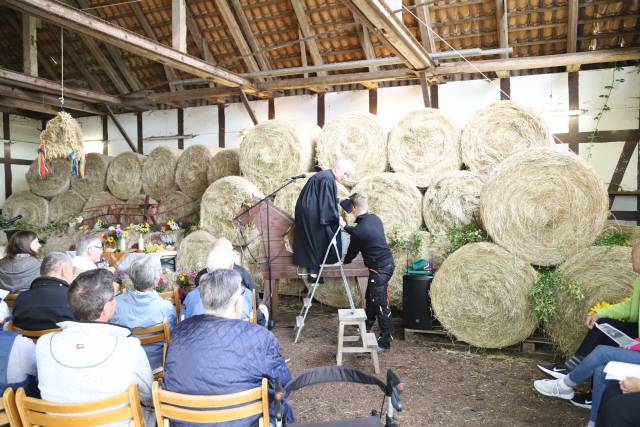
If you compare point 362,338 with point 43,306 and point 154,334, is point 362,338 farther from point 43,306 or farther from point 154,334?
point 43,306

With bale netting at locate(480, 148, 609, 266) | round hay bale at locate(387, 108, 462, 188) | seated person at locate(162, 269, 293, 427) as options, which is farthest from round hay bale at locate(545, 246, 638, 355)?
seated person at locate(162, 269, 293, 427)

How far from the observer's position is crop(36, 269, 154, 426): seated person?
1.93m

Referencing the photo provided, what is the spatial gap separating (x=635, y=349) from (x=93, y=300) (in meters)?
3.10

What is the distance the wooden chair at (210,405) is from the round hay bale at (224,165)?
6.46 metres

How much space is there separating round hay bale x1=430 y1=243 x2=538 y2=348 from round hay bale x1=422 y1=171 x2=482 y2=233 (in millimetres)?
823

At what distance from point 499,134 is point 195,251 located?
443 cm

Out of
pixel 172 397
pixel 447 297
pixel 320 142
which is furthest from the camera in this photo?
pixel 320 142

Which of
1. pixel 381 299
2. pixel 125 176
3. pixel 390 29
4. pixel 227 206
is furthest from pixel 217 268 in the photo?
pixel 125 176

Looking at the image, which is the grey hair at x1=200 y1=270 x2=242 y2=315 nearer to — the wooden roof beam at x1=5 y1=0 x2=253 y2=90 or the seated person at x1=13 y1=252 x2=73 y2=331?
the seated person at x1=13 y1=252 x2=73 y2=331

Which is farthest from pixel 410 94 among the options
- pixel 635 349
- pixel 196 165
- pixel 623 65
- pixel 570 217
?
pixel 635 349

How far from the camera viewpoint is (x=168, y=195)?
8.88 meters

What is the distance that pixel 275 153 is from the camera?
708 cm

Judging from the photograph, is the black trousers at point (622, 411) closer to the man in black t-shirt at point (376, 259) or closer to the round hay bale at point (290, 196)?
the man in black t-shirt at point (376, 259)

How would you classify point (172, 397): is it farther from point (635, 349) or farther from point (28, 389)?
point (635, 349)
